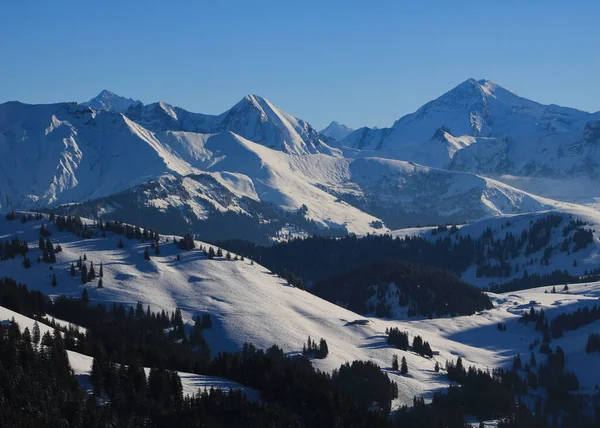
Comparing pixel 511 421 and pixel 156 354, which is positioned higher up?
pixel 156 354

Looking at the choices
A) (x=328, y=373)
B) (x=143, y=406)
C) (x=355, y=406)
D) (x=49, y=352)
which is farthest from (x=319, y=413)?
(x=328, y=373)

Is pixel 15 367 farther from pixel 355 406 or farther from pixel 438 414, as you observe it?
pixel 438 414

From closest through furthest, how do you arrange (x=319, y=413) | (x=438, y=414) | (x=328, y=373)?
1. (x=319, y=413)
2. (x=438, y=414)
3. (x=328, y=373)

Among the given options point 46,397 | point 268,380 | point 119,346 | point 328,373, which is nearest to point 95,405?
point 46,397

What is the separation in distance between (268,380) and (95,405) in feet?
115

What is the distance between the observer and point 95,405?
119812mm

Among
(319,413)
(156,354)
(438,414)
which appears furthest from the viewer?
(438,414)

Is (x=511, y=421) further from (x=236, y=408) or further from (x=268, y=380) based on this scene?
(x=236, y=408)

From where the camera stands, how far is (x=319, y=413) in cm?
14050

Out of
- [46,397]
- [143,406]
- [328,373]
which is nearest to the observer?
[46,397]

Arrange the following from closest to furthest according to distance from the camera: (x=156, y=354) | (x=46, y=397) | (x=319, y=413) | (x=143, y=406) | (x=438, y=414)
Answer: (x=46, y=397) < (x=143, y=406) < (x=319, y=413) < (x=156, y=354) < (x=438, y=414)

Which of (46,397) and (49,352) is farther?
(49,352)

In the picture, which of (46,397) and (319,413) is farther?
(319,413)

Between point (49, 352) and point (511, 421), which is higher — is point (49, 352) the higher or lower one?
the higher one
